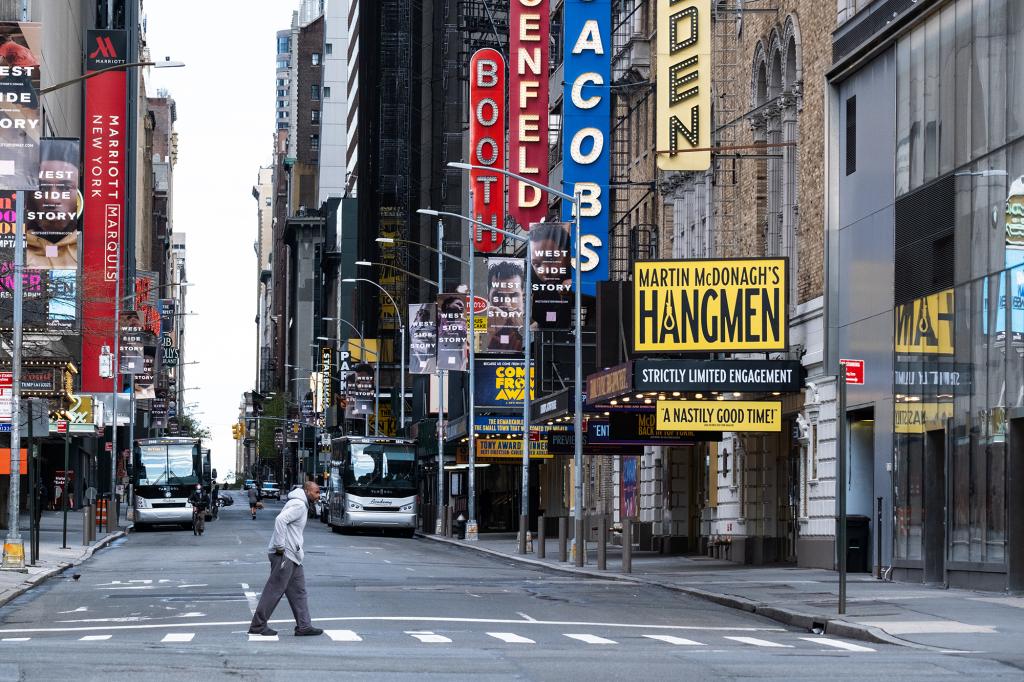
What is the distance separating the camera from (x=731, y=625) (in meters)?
23.1

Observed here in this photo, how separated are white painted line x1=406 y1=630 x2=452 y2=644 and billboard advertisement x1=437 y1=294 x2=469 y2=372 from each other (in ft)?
121

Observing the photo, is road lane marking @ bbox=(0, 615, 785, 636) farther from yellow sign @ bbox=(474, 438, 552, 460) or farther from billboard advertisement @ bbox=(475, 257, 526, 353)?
A: yellow sign @ bbox=(474, 438, 552, 460)

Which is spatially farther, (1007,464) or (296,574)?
(1007,464)

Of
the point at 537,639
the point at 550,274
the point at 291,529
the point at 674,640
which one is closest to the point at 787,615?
the point at 674,640

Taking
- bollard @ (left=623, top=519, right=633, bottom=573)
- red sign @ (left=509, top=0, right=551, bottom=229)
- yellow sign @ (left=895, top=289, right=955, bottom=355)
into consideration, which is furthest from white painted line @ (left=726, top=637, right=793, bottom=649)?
red sign @ (left=509, top=0, right=551, bottom=229)

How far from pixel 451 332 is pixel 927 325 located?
2945 cm

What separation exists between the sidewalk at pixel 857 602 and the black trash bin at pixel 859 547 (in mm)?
Result: 351

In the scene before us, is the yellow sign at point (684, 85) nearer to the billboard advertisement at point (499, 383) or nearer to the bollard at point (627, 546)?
the bollard at point (627, 546)

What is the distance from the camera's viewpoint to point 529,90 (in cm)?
6431

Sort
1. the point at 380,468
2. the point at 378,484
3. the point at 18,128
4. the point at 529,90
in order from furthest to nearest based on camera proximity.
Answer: the point at 380,468 < the point at 378,484 < the point at 529,90 < the point at 18,128

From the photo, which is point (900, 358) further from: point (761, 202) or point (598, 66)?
point (598, 66)

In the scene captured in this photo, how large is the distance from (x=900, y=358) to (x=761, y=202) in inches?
377

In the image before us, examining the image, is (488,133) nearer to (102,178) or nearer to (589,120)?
(589,120)

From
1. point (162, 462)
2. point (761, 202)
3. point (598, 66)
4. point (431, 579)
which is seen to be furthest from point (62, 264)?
point (162, 462)
